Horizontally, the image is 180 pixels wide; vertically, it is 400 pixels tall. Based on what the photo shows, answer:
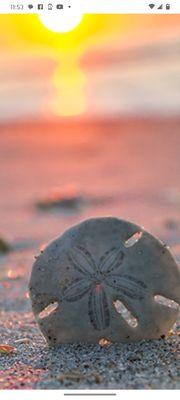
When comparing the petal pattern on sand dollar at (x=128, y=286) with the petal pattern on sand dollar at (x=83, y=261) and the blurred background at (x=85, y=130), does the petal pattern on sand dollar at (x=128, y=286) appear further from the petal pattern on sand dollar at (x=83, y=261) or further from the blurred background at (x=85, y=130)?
the blurred background at (x=85, y=130)

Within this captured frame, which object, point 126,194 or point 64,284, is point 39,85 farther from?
point 64,284

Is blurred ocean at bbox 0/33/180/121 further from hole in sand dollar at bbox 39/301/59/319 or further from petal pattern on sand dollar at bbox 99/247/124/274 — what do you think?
petal pattern on sand dollar at bbox 99/247/124/274

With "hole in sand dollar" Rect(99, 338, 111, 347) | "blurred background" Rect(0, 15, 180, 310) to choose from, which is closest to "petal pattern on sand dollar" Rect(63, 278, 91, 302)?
"hole in sand dollar" Rect(99, 338, 111, 347)

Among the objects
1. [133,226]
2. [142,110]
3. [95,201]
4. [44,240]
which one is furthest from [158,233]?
[142,110]

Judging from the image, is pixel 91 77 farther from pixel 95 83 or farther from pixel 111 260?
pixel 111 260

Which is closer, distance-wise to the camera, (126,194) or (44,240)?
(44,240)

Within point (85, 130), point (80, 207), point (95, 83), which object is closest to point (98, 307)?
point (80, 207)

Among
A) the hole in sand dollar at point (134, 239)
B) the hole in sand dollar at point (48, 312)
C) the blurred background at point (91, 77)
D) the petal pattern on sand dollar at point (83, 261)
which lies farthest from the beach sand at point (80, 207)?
the blurred background at point (91, 77)
